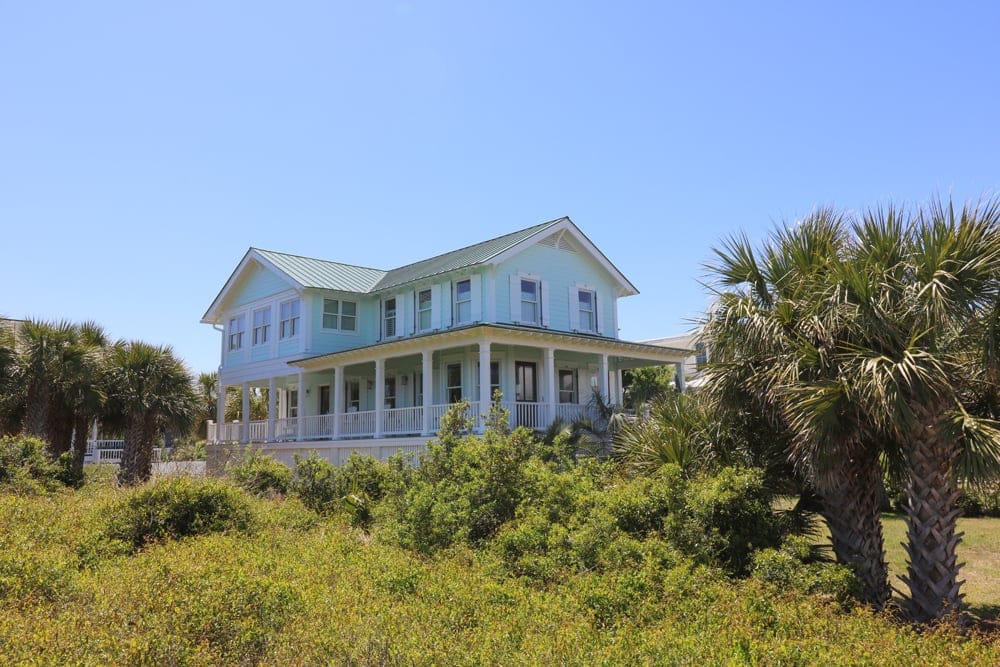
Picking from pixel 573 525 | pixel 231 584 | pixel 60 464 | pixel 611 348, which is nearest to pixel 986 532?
pixel 611 348

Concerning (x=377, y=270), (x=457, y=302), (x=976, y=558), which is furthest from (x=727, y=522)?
(x=377, y=270)

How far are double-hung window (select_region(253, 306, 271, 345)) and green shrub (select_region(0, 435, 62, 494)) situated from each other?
1093 cm

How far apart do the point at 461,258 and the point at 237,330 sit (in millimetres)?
11493

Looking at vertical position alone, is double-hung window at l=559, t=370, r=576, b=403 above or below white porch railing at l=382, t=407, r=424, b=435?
above

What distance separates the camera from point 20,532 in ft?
35.1

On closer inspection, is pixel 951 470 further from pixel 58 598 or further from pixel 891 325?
pixel 58 598

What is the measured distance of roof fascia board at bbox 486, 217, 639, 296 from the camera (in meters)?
23.4

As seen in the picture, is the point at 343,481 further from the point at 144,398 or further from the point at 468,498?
the point at 144,398

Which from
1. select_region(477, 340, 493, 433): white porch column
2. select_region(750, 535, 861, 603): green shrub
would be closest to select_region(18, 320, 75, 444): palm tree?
select_region(477, 340, 493, 433): white porch column

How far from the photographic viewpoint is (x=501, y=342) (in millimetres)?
20531

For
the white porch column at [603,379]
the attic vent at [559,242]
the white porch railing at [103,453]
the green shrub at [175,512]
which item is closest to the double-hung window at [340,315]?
the attic vent at [559,242]

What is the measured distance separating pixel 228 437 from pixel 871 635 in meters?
27.7

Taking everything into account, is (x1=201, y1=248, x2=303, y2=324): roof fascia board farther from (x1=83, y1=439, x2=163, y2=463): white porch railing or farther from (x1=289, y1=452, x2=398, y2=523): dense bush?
(x1=289, y1=452, x2=398, y2=523): dense bush

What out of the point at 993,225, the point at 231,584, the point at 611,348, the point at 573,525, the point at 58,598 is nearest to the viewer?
the point at 231,584
